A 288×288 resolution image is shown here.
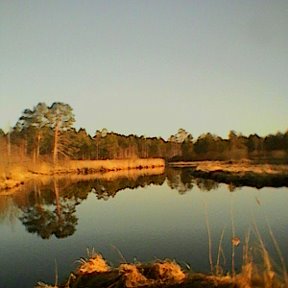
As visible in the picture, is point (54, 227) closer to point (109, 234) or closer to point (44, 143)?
point (109, 234)

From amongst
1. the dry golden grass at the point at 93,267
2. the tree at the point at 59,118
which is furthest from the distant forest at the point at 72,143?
the dry golden grass at the point at 93,267

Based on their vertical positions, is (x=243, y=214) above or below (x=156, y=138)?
below

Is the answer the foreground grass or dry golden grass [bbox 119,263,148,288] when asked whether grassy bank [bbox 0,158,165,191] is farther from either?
dry golden grass [bbox 119,263,148,288]

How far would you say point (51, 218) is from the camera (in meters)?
16.3

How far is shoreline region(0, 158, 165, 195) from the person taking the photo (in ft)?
89.1

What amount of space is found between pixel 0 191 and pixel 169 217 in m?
12.5

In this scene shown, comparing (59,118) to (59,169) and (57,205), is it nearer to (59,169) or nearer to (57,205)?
(59,169)

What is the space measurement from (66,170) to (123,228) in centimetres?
2891

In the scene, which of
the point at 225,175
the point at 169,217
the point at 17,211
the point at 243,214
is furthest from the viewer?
the point at 225,175

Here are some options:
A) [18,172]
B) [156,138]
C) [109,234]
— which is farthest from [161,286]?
[156,138]

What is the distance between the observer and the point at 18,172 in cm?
3039

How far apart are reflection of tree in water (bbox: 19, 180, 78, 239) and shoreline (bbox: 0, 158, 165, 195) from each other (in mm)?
5259

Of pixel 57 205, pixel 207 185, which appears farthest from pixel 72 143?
pixel 57 205

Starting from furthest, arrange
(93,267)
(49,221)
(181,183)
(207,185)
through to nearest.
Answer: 1. (181,183)
2. (207,185)
3. (49,221)
4. (93,267)
